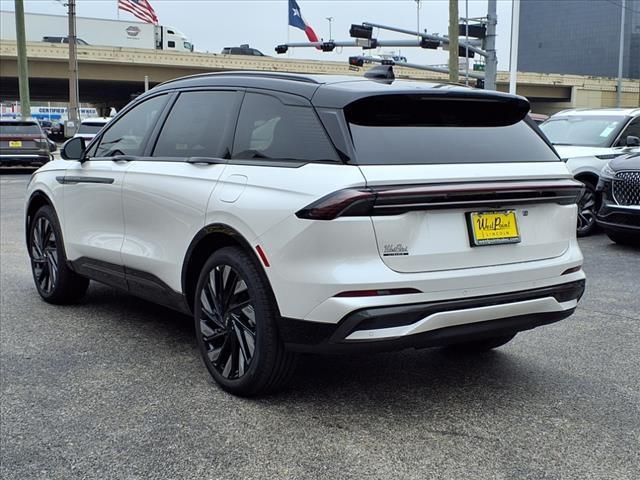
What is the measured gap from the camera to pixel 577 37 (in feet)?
191

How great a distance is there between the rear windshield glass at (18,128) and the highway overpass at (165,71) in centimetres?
2783

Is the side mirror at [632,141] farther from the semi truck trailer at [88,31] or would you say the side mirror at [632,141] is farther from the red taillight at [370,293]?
the semi truck trailer at [88,31]

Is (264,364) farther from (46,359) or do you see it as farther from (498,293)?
(46,359)

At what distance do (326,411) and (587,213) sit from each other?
7.91 metres

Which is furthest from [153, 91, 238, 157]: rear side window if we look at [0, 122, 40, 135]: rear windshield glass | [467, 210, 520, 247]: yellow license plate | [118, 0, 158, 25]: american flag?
[118, 0, 158, 25]: american flag

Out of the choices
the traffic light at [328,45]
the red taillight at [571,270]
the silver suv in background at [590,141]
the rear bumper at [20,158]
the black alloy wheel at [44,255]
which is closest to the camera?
the red taillight at [571,270]

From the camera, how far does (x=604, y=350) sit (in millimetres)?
5074

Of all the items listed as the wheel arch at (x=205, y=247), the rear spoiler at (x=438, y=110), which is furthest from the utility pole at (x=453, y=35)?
the wheel arch at (x=205, y=247)

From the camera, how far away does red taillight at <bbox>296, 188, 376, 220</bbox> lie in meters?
3.47

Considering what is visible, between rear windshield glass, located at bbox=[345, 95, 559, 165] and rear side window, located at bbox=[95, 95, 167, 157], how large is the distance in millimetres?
1868

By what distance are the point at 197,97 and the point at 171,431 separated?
2128 millimetres

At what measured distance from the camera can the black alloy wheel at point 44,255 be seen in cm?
623

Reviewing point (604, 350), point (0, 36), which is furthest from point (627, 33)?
point (604, 350)

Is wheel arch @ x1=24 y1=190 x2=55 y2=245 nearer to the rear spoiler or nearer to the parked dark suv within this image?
the rear spoiler
